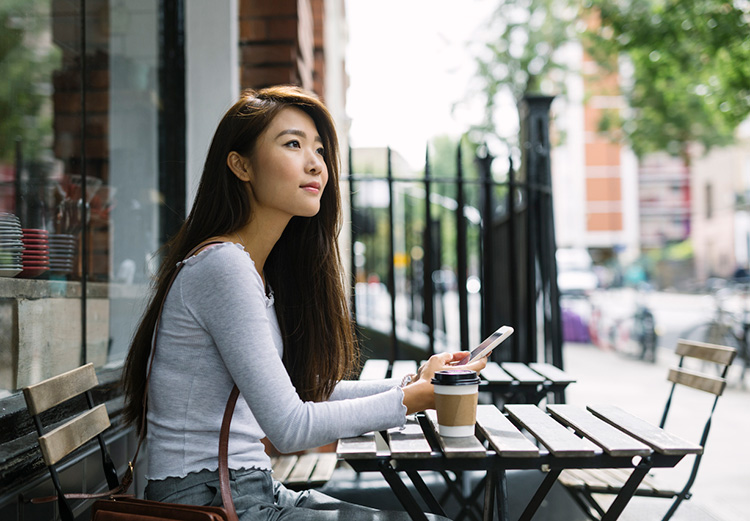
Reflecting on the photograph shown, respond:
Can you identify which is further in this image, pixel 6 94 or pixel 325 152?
pixel 6 94

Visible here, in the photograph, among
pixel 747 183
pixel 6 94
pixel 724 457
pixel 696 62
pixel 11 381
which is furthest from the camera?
pixel 747 183

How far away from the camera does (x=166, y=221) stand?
3951 millimetres

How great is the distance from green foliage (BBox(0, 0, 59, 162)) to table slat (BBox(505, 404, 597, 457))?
2.25 m

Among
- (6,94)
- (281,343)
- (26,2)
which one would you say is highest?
(26,2)

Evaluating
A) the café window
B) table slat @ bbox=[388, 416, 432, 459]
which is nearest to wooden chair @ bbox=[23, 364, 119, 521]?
the café window

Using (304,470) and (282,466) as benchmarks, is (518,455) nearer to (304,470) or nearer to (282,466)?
(304,470)

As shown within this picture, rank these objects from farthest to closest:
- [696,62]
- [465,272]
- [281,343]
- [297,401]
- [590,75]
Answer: [590,75] < [696,62] < [465,272] < [281,343] < [297,401]

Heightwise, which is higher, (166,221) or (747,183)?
(747,183)

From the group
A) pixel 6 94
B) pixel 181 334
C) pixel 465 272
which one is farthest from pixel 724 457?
pixel 6 94

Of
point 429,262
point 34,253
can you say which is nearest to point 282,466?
point 34,253

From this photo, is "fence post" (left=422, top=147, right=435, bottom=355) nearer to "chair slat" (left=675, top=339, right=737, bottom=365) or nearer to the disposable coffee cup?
"chair slat" (left=675, top=339, right=737, bottom=365)

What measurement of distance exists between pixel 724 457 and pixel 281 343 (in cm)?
464

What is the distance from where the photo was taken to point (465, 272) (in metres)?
4.40

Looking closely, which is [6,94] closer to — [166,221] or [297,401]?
[166,221]
